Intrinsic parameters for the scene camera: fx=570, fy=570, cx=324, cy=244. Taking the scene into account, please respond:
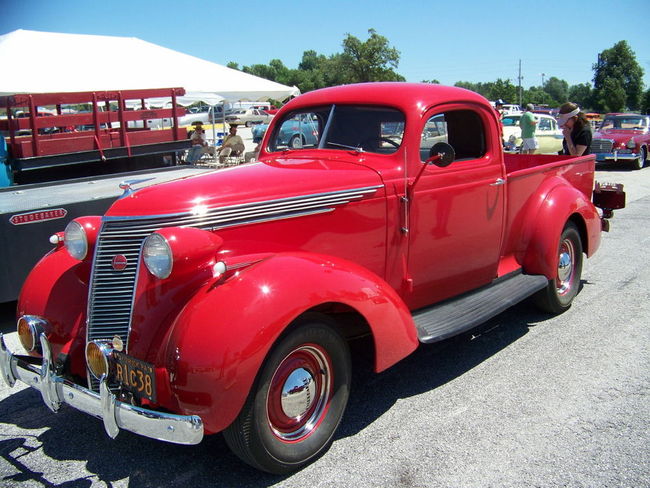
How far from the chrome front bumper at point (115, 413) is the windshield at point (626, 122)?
18.0 m

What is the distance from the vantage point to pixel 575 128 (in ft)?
24.8

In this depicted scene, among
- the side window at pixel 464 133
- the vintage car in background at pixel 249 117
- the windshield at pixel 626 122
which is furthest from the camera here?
the vintage car in background at pixel 249 117

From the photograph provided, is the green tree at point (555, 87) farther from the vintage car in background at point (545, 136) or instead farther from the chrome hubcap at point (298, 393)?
the chrome hubcap at point (298, 393)

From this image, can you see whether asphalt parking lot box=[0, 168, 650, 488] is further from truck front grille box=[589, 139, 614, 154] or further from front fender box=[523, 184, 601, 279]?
truck front grille box=[589, 139, 614, 154]

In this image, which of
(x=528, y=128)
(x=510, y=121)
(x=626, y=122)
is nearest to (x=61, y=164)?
(x=528, y=128)

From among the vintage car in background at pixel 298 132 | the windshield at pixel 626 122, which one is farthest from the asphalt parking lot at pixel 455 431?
the windshield at pixel 626 122

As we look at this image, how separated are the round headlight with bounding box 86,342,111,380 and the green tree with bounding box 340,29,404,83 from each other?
53.6 meters

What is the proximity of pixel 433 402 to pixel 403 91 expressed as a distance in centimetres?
212

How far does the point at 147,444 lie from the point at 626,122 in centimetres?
1800

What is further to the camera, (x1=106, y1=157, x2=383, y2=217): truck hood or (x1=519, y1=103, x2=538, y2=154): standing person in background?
(x1=519, y1=103, x2=538, y2=154): standing person in background

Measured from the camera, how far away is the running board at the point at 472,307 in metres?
3.63

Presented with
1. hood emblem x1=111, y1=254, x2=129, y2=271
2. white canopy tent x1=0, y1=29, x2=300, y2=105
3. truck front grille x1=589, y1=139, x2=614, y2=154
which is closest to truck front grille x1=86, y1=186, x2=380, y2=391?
hood emblem x1=111, y1=254, x2=129, y2=271

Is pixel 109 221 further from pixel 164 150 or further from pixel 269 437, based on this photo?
pixel 164 150

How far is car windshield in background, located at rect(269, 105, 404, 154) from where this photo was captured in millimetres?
3881
